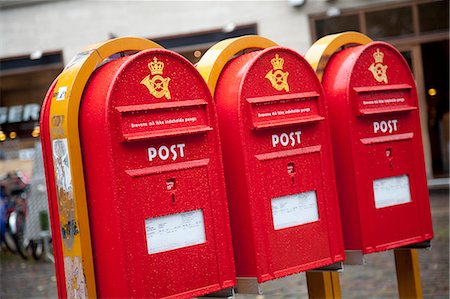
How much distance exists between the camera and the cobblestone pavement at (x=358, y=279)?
7973 mm

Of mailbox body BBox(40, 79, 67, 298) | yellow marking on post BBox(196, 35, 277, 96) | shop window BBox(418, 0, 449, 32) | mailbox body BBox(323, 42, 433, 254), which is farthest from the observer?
shop window BBox(418, 0, 449, 32)

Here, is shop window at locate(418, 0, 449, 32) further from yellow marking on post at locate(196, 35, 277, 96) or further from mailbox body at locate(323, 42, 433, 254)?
yellow marking on post at locate(196, 35, 277, 96)

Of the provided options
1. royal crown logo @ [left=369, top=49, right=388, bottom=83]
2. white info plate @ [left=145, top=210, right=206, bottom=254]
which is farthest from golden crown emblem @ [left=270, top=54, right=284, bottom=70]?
white info plate @ [left=145, top=210, right=206, bottom=254]

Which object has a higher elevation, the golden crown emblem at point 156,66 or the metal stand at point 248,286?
the golden crown emblem at point 156,66

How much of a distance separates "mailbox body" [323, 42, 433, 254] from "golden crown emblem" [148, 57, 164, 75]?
4.26 feet

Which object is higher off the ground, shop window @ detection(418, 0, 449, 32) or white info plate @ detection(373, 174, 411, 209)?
shop window @ detection(418, 0, 449, 32)

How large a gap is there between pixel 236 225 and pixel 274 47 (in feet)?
2.95

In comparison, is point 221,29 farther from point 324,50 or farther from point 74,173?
point 74,173

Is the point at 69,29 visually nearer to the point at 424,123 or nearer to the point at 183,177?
the point at 424,123

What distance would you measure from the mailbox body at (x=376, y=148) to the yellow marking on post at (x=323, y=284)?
0.22 metres

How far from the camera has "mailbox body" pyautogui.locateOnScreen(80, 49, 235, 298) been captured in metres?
3.51

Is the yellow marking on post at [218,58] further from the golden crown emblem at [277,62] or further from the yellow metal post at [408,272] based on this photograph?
the yellow metal post at [408,272]

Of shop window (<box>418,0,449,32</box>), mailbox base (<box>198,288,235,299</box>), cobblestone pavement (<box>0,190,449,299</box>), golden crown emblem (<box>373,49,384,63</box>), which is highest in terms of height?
shop window (<box>418,0,449,32</box>)

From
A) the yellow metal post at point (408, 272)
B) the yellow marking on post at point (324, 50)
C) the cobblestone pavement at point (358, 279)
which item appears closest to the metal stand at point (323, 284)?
the yellow metal post at point (408, 272)
